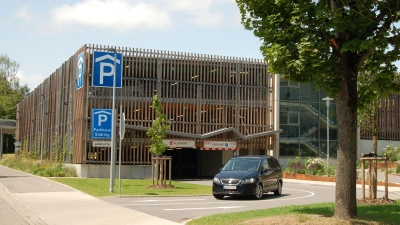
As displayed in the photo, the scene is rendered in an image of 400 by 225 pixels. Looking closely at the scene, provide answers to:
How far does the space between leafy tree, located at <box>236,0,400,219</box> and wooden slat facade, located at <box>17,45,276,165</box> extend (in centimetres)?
2502

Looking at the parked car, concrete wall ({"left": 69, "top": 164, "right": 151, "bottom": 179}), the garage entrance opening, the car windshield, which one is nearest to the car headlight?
the parked car

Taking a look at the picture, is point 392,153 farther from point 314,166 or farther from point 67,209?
point 67,209

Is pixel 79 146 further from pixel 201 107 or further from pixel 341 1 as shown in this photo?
pixel 341 1

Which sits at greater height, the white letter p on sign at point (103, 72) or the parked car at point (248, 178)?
the white letter p on sign at point (103, 72)

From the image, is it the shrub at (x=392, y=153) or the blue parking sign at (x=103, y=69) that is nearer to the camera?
the blue parking sign at (x=103, y=69)

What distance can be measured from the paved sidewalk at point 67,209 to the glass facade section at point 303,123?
21869 mm

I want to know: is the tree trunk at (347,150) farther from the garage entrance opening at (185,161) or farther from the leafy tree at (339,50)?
the garage entrance opening at (185,161)

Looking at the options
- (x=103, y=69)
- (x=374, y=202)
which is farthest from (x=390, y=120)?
(x=374, y=202)

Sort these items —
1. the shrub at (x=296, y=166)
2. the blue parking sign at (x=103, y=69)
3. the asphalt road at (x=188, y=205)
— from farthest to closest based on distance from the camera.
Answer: the shrub at (x=296, y=166) → the blue parking sign at (x=103, y=69) → the asphalt road at (x=188, y=205)

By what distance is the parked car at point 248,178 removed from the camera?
20.2 metres

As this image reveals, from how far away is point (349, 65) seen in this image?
1195 cm

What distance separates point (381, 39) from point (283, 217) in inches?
172

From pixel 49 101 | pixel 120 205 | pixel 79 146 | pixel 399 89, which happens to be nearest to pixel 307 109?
pixel 79 146

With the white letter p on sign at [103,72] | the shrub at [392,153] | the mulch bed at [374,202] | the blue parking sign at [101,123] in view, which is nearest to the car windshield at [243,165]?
the mulch bed at [374,202]
